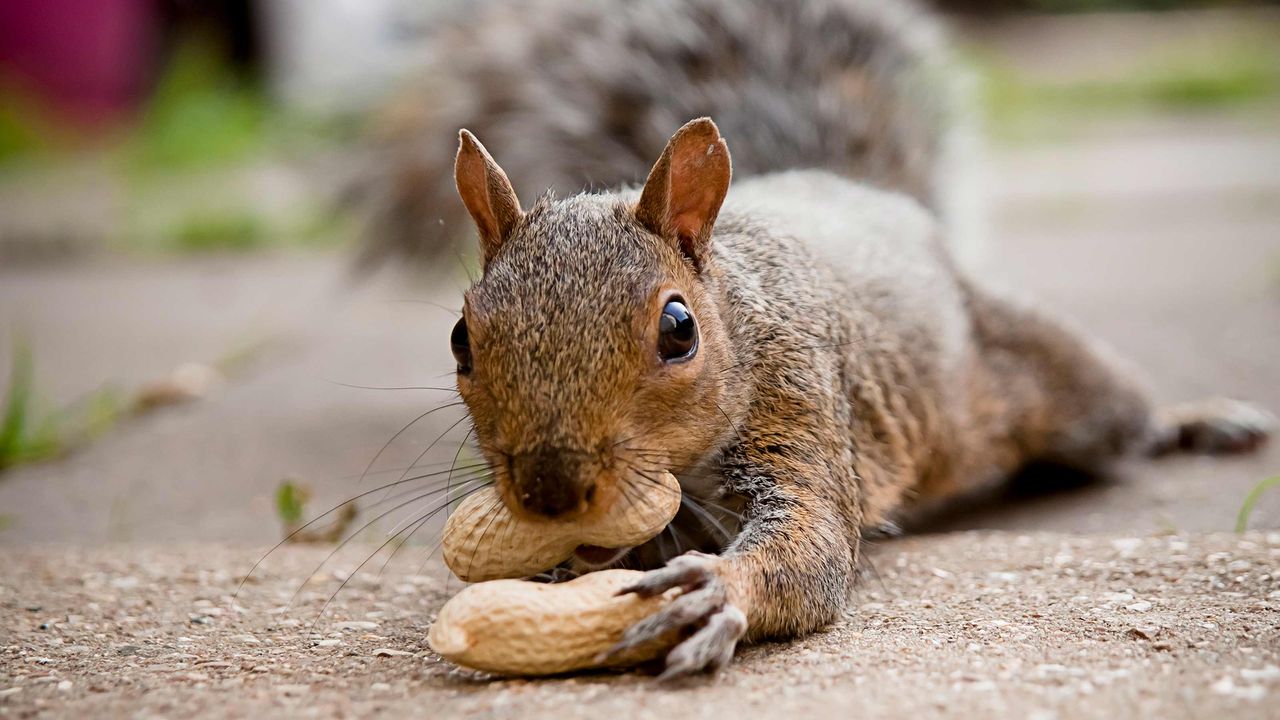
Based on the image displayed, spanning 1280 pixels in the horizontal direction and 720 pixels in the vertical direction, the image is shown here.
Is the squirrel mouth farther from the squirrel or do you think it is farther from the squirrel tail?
the squirrel tail

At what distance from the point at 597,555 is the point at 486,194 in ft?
2.09

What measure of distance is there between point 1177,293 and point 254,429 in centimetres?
357

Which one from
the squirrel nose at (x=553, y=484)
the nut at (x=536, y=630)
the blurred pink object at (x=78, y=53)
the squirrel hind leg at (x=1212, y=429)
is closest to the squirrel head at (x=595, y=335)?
the squirrel nose at (x=553, y=484)

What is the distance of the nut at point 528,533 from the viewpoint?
204cm

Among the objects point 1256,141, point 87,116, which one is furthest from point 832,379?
point 87,116

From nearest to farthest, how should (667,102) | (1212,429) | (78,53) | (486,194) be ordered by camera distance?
1. (486,194)
2. (1212,429)
3. (667,102)
4. (78,53)

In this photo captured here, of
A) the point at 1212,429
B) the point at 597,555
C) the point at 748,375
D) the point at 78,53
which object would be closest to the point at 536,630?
the point at 597,555

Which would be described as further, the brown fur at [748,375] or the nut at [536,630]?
the brown fur at [748,375]

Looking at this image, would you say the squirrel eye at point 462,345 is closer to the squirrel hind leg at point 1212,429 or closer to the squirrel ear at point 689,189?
the squirrel ear at point 689,189

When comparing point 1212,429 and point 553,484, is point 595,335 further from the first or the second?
point 1212,429

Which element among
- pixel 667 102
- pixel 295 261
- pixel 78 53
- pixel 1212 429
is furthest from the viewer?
pixel 78 53

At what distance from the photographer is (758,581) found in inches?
82.0

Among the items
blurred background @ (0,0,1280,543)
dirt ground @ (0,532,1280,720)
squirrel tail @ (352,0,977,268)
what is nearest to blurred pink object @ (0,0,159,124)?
blurred background @ (0,0,1280,543)

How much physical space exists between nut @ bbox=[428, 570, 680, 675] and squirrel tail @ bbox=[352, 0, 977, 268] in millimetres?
1907
